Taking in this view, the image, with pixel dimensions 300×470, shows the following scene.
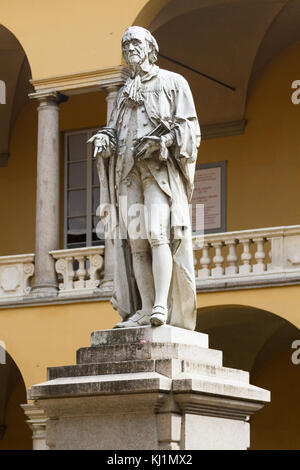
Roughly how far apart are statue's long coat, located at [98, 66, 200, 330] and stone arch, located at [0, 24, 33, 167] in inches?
391

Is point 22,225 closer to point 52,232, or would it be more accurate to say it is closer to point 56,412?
point 52,232

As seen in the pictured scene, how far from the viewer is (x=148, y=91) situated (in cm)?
757

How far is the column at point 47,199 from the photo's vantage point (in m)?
15.5

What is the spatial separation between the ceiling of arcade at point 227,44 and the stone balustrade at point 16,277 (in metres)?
3.45

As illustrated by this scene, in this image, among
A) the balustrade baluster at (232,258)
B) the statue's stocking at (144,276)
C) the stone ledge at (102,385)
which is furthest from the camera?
the balustrade baluster at (232,258)

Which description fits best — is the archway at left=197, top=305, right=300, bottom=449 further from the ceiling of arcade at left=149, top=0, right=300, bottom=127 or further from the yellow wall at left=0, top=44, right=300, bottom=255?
the ceiling of arcade at left=149, top=0, right=300, bottom=127

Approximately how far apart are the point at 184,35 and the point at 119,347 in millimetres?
10934

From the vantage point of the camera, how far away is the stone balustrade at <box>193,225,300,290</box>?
1441 cm

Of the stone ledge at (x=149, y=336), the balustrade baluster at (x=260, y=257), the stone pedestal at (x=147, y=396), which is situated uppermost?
the balustrade baluster at (x=260, y=257)

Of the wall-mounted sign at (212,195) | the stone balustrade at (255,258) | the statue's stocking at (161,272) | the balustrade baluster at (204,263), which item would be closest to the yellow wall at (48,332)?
the balustrade baluster at (204,263)

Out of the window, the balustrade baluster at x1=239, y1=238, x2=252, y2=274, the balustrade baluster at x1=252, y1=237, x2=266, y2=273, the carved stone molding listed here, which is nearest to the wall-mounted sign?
the carved stone molding

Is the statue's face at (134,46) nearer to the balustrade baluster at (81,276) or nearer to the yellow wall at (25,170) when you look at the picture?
the balustrade baluster at (81,276)

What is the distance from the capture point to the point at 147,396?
681 cm

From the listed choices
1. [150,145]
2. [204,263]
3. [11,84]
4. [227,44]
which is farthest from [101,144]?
[11,84]
